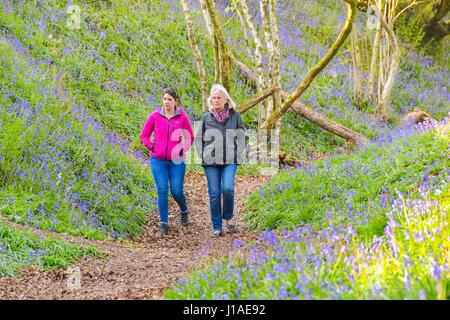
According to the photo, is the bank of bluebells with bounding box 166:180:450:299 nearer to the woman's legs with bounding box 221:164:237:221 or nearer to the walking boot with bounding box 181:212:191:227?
the woman's legs with bounding box 221:164:237:221

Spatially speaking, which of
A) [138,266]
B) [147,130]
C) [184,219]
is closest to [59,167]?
[147,130]

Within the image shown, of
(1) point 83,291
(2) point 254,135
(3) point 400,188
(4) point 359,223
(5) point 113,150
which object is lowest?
(1) point 83,291

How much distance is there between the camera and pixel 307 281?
4.07 metres

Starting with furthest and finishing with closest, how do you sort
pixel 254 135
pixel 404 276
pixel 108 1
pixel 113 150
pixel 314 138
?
pixel 108 1 → pixel 314 138 → pixel 254 135 → pixel 113 150 → pixel 404 276

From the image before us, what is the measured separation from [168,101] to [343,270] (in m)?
4.56

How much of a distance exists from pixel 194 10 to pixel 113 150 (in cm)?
829

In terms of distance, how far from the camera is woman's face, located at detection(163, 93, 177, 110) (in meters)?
8.28

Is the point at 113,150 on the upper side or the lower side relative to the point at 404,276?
upper

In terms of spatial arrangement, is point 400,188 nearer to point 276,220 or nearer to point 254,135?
point 276,220

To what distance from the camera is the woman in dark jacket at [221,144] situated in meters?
8.04

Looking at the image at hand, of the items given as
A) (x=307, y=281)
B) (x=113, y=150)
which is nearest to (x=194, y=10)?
(x=113, y=150)

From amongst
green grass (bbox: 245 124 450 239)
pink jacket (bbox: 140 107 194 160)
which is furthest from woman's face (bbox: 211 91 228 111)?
green grass (bbox: 245 124 450 239)

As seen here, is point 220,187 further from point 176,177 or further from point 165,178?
point 165,178

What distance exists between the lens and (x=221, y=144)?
800 centimetres
